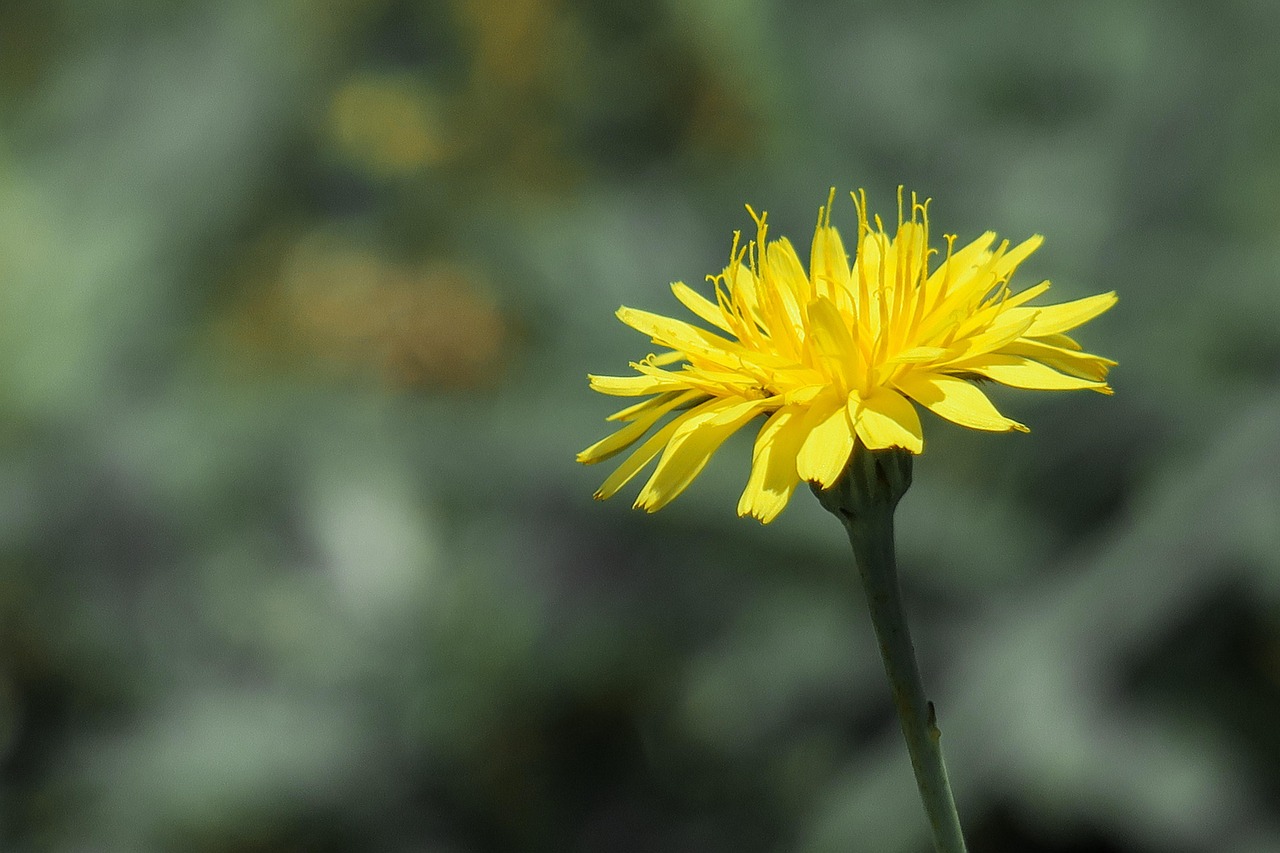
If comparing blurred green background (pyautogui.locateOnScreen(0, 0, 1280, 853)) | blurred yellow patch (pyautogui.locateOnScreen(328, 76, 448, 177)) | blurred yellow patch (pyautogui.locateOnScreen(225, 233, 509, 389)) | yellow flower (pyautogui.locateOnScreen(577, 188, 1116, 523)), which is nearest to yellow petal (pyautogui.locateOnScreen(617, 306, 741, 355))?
yellow flower (pyautogui.locateOnScreen(577, 188, 1116, 523))

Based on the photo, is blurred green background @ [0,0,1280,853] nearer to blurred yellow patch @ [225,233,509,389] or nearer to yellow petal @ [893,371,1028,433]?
blurred yellow patch @ [225,233,509,389]

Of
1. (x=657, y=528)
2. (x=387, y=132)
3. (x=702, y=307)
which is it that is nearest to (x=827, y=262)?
(x=702, y=307)

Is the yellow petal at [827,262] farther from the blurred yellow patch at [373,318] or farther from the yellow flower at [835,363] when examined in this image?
the blurred yellow patch at [373,318]

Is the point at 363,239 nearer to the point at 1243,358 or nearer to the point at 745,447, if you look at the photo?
the point at 745,447

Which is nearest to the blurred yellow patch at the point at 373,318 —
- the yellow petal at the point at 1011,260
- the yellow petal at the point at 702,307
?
the yellow petal at the point at 702,307

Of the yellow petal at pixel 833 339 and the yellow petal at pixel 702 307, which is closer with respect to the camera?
the yellow petal at pixel 833 339

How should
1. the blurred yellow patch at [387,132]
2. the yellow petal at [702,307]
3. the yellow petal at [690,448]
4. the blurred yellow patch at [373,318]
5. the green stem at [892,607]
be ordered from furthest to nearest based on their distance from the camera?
the blurred yellow patch at [387,132], the blurred yellow patch at [373,318], the yellow petal at [702,307], the yellow petal at [690,448], the green stem at [892,607]

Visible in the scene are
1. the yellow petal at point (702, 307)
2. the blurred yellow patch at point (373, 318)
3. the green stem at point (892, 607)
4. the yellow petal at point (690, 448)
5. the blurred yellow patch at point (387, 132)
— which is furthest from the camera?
the blurred yellow patch at point (387, 132)
